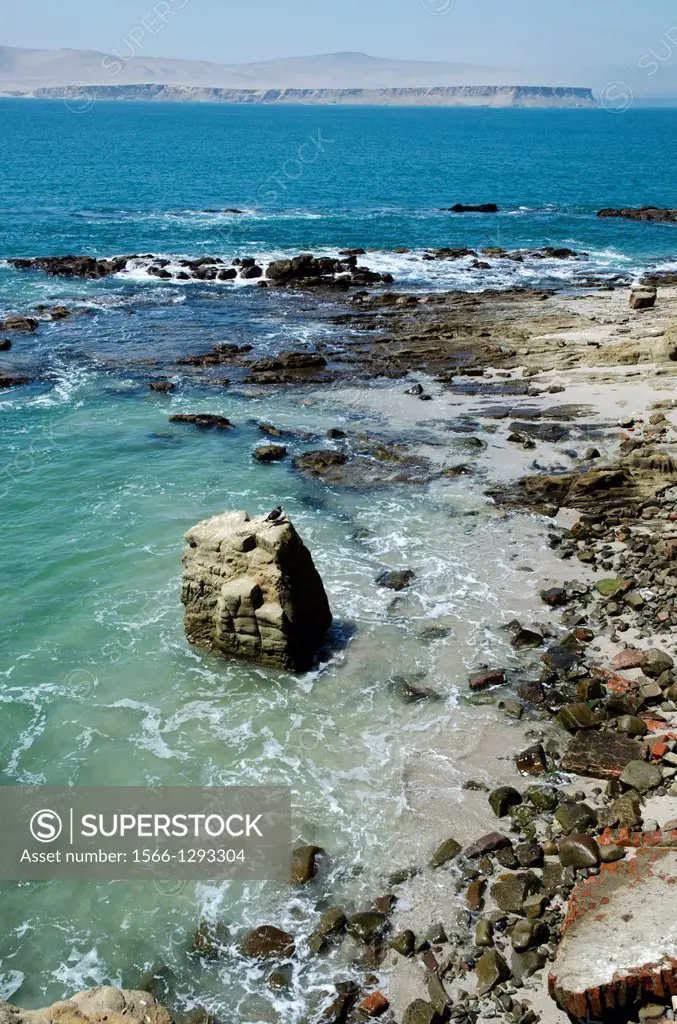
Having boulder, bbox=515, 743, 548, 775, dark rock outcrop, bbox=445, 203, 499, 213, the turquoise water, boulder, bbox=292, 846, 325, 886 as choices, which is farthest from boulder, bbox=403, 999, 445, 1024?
dark rock outcrop, bbox=445, 203, 499, 213

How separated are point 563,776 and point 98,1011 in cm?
744

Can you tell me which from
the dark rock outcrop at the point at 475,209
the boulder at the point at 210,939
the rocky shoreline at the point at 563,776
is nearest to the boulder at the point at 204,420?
the rocky shoreline at the point at 563,776

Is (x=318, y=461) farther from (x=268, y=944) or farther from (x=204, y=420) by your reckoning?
(x=268, y=944)

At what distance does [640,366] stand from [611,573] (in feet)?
45.4

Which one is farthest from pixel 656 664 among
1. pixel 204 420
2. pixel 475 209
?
pixel 475 209

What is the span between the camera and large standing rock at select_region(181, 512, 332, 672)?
1511cm

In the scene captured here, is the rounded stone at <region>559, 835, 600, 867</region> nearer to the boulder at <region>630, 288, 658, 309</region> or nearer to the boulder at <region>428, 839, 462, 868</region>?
the boulder at <region>428, 839, 462, 868</region>

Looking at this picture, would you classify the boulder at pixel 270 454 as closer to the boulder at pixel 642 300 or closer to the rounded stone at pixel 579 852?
the rounded stone at pixel 579 852

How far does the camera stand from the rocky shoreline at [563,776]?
9.20 meters

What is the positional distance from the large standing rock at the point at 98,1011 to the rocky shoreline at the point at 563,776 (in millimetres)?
2241

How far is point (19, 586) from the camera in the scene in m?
18.5

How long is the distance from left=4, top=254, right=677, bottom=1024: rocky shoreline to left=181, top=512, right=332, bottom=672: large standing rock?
2.30 metres

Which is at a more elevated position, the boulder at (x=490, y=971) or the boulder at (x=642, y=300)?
the boulder at (x=642, y=300)

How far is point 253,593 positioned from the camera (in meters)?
15.1
